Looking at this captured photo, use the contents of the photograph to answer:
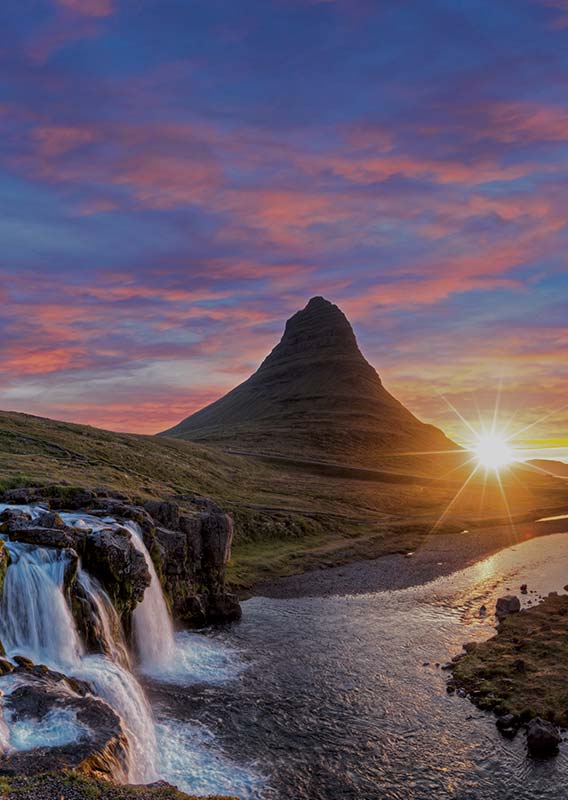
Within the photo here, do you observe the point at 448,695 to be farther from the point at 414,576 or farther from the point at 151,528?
the point at 414,576

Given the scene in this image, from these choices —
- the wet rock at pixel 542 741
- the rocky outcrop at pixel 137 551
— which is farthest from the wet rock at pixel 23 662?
the wet rock at pixel 542 741

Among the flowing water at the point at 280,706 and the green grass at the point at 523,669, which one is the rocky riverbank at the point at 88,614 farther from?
the green grass at the point at 523,669

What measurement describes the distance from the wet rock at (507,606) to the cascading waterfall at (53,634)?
1281 inches

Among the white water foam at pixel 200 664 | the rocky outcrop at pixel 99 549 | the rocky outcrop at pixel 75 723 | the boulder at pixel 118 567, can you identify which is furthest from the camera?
the boulder at pixel 118 567

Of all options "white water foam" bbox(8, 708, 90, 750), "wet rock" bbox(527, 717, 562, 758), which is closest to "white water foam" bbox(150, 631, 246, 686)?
"white water foam" bbox(8, 708, 90, 750)

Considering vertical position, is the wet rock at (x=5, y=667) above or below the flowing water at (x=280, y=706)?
above

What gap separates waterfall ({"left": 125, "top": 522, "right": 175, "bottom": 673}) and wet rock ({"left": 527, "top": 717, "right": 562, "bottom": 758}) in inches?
885

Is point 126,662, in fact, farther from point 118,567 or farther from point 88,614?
point 118,567

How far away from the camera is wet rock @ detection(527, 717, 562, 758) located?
1106 inches

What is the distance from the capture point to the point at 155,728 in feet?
96.4

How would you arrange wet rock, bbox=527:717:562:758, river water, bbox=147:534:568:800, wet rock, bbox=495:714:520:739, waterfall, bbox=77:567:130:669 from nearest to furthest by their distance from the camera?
1. river water, bbox=147:534:568:800
2. wet rock, bbox=527:717:562:758
3. wet rock, bbox=495:714:520:739
4. waterfall, bbox=77:567:130:669

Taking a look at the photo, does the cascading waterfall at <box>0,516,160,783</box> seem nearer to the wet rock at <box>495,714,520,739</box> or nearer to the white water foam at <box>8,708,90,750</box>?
the white water foam at <box>8,708,90,750</box>

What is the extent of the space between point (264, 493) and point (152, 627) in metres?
82.9

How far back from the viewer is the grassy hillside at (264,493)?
74500 millimetres
